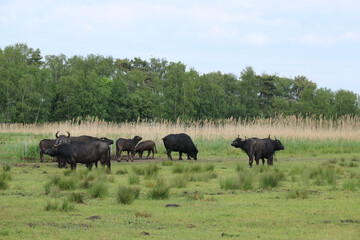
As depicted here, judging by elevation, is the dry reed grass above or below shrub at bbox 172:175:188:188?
above

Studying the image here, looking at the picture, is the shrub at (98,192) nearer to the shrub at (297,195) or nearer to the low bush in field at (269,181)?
the shrub at (297,195)

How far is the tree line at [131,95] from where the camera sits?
69.6m

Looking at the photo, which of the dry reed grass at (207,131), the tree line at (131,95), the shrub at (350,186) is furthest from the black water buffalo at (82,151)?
the tree line at (131,95)

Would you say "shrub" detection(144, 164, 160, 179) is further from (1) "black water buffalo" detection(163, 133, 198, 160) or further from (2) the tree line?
(2) the tree line

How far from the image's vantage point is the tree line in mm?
69562

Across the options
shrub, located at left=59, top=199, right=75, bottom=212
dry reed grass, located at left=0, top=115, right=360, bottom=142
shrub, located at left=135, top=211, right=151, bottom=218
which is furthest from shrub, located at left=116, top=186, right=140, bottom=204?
dry reed grass, located at left=0, top=115, right=360, bottom=142

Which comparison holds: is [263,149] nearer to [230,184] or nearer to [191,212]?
[230,184]

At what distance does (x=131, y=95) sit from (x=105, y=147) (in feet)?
197

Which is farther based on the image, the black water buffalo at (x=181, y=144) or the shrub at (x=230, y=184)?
the black water buffalo at (x=181, y=144)

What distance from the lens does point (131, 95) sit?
258 feet

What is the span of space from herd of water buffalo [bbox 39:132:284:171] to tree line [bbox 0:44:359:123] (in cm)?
3770

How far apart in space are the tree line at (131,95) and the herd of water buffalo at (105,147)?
3770 cm

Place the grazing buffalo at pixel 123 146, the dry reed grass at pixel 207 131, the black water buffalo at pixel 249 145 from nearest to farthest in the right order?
the black water buffalo at pixel 249 145
the grazing buffalo at pixel 123 146
the dry reed grass at pixel 207 131

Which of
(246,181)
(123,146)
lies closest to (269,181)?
(246,181)
